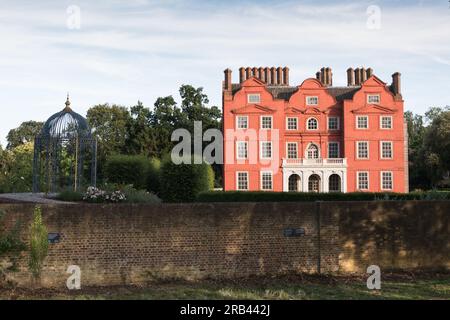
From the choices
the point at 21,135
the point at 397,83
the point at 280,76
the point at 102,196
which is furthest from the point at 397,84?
the point at 21,135

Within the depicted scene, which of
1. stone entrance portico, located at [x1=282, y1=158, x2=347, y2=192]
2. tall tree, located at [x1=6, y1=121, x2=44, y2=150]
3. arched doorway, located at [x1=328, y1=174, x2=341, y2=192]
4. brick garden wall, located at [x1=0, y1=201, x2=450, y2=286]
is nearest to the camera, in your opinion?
brick garden wall, located at [x1=0, y1=201, x2=450, y2=286]

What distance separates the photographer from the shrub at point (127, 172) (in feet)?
105

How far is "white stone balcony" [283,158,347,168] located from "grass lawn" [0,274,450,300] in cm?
3278

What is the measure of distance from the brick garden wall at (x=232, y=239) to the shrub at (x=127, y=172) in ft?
69.3

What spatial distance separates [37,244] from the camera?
10492 mm

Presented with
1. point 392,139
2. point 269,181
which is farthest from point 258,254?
point 392,139

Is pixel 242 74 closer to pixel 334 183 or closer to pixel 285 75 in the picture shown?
pixel 285 75

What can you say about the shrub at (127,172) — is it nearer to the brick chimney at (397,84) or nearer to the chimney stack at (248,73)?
the chimney stack at (248,73)

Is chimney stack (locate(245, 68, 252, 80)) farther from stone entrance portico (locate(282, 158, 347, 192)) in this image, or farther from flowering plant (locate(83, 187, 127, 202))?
A: flowering plant (locate(83, 187, 127, 202))

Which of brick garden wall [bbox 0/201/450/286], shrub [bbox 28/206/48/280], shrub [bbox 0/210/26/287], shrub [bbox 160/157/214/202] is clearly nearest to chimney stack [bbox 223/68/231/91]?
shrub [bbox 160/157/214/202]

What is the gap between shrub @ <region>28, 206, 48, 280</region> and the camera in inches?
413

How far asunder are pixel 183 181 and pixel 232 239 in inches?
717

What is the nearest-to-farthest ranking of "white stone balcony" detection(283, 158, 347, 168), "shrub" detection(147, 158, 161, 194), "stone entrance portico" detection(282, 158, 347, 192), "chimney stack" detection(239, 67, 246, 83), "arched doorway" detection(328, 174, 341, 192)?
"shrub" detection(147, 158, 161, 194) → "stone entrance portico" detection(282, 158, 347, 192) → "white stone balcony" detection(283, 158, 347, 168) → "arched doorway" detection(328, 174, 341, 192) → "chimney stack" detection(239, 67, 246, 83)
